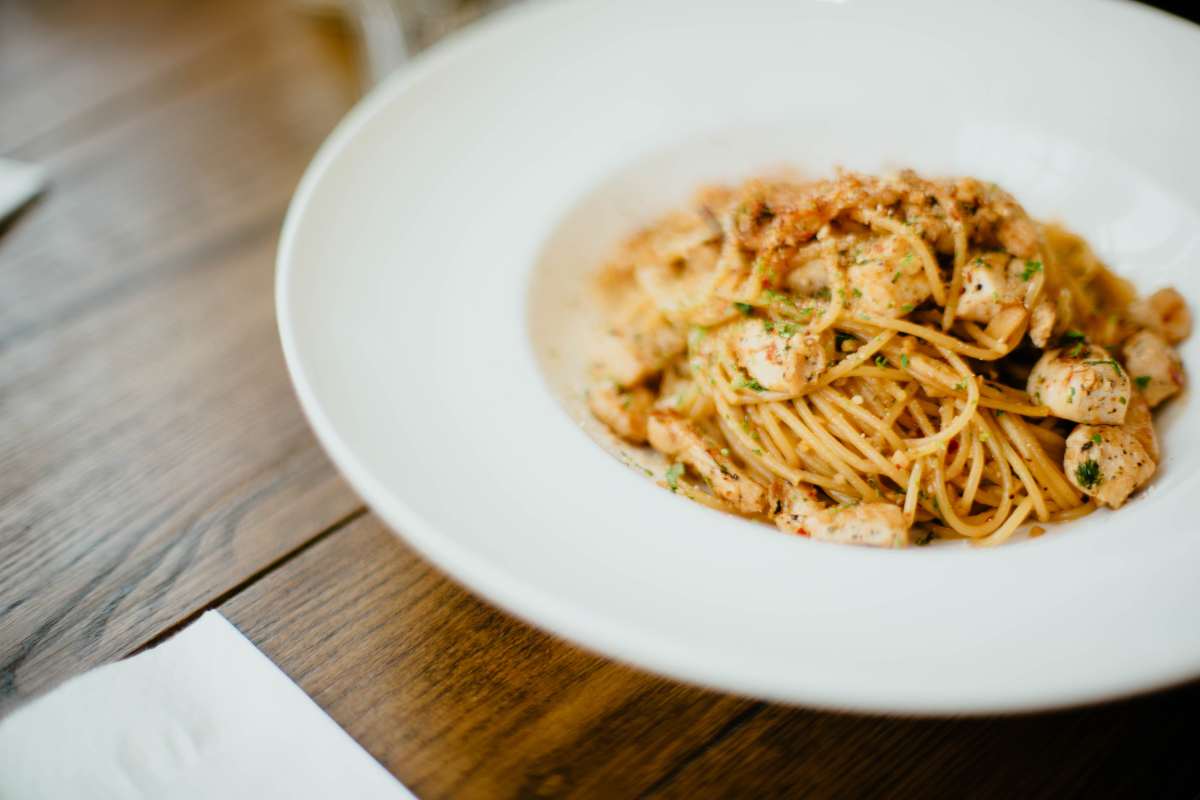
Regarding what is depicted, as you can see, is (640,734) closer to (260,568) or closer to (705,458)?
(705,458)

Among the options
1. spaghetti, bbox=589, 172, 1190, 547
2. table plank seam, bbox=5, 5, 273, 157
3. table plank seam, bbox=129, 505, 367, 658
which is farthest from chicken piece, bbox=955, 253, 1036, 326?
table plank seam, bbox=5, 5, 273, 157

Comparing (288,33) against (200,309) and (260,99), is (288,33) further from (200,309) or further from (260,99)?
(200,309)

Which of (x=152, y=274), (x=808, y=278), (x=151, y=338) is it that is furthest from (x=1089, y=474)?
(x=152, y=274)

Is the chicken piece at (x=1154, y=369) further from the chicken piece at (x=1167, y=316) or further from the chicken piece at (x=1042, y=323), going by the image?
the chicken piece at (x=1042, y=323)

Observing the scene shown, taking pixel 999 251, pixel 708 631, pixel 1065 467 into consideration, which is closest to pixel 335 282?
pixel 708 631

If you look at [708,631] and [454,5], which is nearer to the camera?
[708,631]

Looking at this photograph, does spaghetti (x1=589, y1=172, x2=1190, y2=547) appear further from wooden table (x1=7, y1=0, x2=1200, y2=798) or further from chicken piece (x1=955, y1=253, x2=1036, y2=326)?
wooden table (x1=7, y1=0, x2=1200, y2=798)

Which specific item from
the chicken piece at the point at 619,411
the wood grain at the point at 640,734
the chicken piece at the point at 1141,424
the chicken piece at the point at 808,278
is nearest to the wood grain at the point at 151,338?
the wood grain at the point at 640,734
